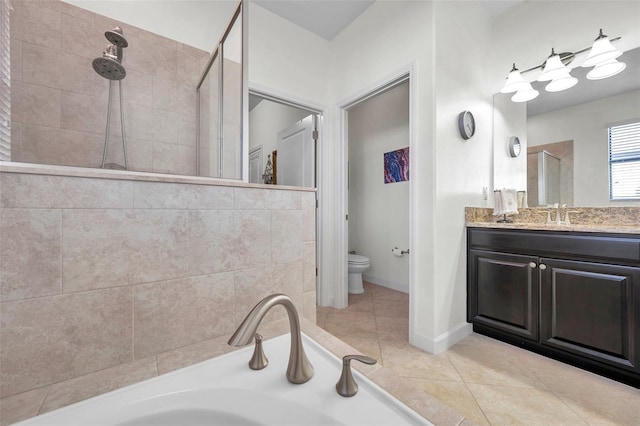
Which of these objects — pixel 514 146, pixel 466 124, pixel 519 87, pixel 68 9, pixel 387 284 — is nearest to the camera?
pixel 68 9

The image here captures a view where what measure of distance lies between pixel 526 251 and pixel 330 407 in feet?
5.80

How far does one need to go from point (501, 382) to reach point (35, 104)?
287 centimetres

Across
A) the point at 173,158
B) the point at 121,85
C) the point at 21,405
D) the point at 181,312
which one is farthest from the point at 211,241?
the point at 121,85

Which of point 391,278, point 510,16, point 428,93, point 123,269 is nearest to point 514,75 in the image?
point 510,16

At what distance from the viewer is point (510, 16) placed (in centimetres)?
216

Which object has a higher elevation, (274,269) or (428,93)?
(428,93)

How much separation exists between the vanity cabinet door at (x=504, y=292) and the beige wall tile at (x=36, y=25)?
116 inches

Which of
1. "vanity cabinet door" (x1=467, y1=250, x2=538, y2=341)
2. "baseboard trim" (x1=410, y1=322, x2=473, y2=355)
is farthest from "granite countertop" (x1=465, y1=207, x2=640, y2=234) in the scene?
"baseboard trim" (x1=410, y1=322, x2=473, y2=355)

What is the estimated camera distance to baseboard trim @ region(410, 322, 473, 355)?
171 cm

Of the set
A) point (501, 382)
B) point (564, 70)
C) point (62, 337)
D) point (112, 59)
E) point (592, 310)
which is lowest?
point (501, 382)

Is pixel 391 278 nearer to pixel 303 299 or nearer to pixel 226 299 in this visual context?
pixel 303 299

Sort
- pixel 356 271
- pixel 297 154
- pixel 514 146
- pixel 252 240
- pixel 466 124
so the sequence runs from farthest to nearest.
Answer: pixel 356 271
pixel 297 154
pixel 514 146
pixel 466 124
pixel 252 240

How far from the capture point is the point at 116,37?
151cm

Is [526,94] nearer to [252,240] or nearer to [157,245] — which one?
[252,240]
